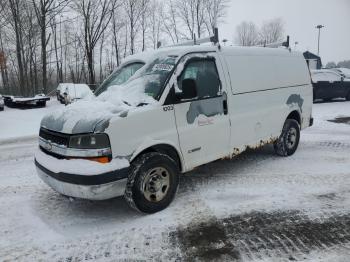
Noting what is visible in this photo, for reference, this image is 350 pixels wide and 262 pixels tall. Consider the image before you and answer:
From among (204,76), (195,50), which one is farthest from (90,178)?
(195,50)

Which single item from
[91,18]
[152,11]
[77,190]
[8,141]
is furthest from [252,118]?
[152,11]

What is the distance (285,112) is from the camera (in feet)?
22.1

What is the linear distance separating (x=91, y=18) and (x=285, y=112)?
92.3 feet

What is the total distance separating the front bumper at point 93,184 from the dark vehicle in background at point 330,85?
14.9 m

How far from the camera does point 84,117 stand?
13.7 feet

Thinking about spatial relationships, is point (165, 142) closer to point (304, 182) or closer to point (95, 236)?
point (95, 236)

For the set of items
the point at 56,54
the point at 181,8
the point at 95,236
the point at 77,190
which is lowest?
the point at 95,236

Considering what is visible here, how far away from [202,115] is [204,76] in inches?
23.4

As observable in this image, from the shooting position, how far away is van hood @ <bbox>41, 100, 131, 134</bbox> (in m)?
4.02

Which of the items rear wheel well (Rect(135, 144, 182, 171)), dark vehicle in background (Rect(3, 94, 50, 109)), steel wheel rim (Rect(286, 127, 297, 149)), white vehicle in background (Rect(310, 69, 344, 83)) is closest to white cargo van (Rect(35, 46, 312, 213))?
rear wheel well (Rect(135, 144, 182, 171))

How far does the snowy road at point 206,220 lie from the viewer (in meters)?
3.67

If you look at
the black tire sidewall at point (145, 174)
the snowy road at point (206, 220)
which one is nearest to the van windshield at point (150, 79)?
the black tire sidewall at point (145, 174)

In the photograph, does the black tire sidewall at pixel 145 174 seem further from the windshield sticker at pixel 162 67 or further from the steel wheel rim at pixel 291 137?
the steel wheel rim at pixel 291 137

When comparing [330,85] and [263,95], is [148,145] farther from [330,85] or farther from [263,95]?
[330,85]
